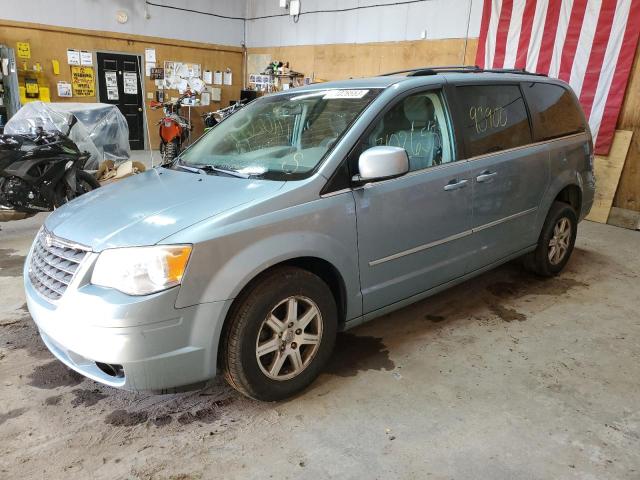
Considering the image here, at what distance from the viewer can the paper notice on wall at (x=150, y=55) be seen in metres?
10.7

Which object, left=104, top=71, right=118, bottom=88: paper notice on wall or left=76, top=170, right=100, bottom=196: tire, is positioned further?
left=104, top=71, right=118, bottom=88: paper notice on wall

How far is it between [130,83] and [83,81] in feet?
3.16

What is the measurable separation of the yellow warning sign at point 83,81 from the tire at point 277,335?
31.9 feet

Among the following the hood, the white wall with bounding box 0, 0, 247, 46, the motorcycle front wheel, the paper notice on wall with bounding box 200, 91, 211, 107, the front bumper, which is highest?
the white wall with bounding box 0, 0, 247, 46

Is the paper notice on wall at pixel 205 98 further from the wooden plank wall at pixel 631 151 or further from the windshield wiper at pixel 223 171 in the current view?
the windshield wiper at pixel 223 171

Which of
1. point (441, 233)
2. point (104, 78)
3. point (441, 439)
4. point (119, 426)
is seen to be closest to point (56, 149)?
point (119, 426)

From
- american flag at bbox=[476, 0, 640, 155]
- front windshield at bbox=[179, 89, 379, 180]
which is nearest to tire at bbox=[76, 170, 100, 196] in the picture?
front windshield at bbox=[179, 89, 379, 180]

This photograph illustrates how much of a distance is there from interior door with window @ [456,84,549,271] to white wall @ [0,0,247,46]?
956 centimetres

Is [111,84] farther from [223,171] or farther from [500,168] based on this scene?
[500,168]

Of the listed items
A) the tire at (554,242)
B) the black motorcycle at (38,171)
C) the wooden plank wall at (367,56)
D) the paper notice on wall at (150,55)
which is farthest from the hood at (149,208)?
the paper notice on wall at (150,55)

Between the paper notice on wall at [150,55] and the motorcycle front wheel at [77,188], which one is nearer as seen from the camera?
the motorcycle front wheel at [77,188]

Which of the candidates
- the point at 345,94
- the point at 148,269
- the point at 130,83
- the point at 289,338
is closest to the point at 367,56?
the point at 130,83

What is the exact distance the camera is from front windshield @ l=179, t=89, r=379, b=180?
7.97 ft

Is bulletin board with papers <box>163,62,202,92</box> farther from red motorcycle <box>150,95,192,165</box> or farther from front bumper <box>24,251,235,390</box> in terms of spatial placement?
front bumper <box>24,251,235,390</box>
